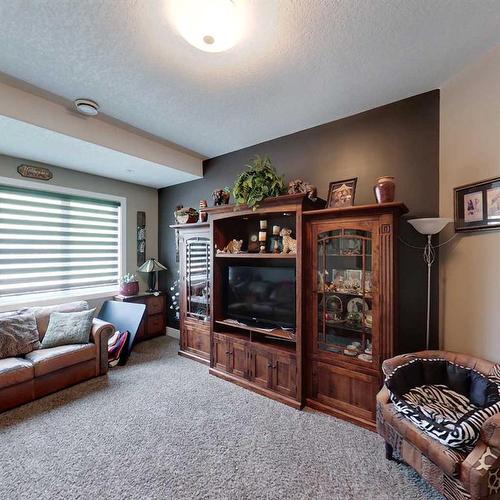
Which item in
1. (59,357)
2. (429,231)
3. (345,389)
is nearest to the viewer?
(429,231)

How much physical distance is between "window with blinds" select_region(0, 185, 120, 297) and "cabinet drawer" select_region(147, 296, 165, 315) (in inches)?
27.2

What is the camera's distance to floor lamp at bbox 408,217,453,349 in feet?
6.57

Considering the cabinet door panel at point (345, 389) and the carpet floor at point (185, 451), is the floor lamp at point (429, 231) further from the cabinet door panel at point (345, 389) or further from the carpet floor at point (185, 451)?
the carpet floor at point (185, 451)

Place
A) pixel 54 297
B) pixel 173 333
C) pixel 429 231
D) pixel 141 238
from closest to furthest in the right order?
1. pixel 429 231
2. pixel 54 297
3. pixel 173 333
4. pixel 141 238

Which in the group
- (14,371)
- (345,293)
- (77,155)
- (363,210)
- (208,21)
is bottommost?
(14,371)

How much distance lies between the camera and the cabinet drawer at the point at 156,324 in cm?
429

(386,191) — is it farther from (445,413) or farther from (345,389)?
(345,389)

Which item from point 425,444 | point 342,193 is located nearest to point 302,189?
point 342,193

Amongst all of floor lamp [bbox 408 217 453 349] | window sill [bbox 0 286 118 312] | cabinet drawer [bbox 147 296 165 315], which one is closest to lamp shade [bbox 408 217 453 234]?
floor lamp [bbox 408 217 453 349]

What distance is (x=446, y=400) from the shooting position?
5.76ft

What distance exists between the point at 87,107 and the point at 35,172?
60.0 inches

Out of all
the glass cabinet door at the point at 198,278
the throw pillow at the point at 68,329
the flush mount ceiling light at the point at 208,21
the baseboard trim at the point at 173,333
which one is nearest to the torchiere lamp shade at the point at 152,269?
the baseboard trim at the point at 173,333

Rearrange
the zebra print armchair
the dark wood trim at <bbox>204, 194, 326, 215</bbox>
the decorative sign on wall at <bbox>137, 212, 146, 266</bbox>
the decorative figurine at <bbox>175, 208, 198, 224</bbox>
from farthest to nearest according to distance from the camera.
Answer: the decorative sign on wall at <bbox>137, 212, 146, 266</bbox> < the decorative figurine at <bbox>175, 208, 198, 224</bbox> < the dark wood trim at <bbox>204, 194, 326, 215</bbox> < the zebra print armchair

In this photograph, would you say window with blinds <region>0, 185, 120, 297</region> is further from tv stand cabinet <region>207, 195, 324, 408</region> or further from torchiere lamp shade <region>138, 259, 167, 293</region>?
tv stand cabinet <region>207, 195, 324, 408</region>
